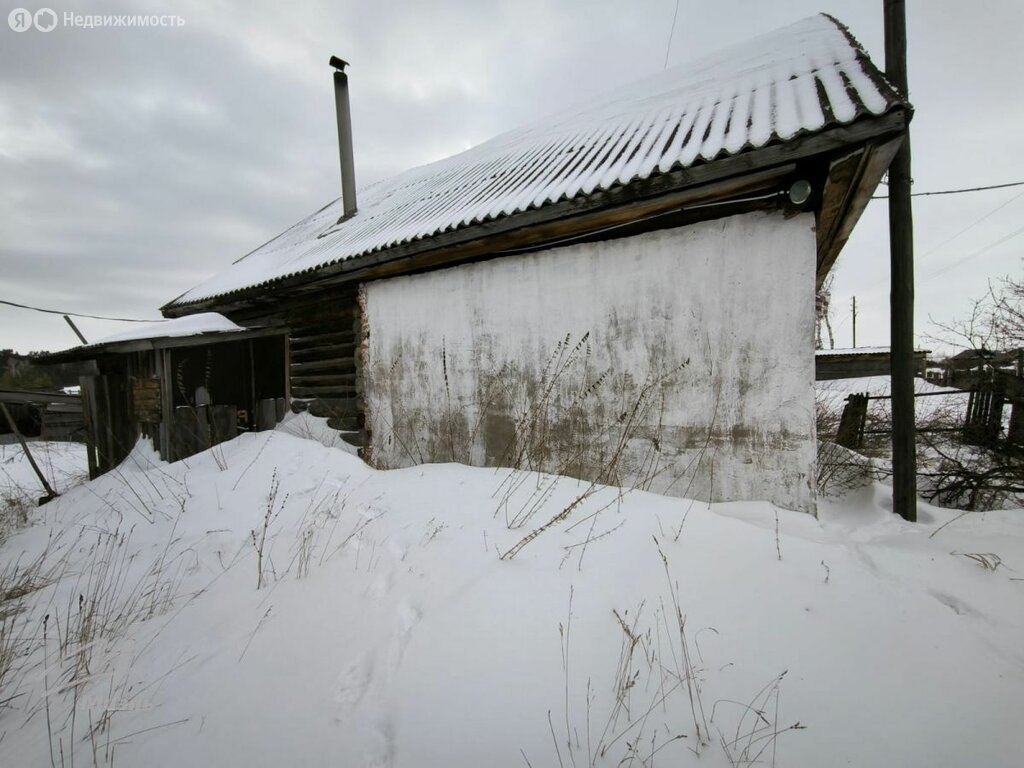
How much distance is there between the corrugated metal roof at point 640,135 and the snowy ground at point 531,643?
8.55 ft

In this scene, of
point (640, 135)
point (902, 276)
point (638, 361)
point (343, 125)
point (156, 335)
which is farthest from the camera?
point (343, 125)

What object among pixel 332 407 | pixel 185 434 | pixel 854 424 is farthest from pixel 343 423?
pixel 854 424

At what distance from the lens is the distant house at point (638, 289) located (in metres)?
2.88

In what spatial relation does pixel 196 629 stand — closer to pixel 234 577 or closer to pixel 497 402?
pixel 234 577

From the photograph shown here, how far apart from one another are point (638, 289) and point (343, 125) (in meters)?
9.09

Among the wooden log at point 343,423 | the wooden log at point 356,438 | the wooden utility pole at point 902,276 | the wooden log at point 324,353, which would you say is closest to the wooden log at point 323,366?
the wooden log at point 324,353

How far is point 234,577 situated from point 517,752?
1949 millimetres

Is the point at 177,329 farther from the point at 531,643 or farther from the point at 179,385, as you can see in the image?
the point at 531,643

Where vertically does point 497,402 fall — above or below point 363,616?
above

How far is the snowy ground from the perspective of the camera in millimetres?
1406

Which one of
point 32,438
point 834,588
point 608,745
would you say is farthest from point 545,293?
point 32,438

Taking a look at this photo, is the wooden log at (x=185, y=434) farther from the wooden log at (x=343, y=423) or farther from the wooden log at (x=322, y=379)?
the wooden log at (x=343, y=423)

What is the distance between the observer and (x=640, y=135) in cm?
418

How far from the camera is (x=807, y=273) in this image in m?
2.84
